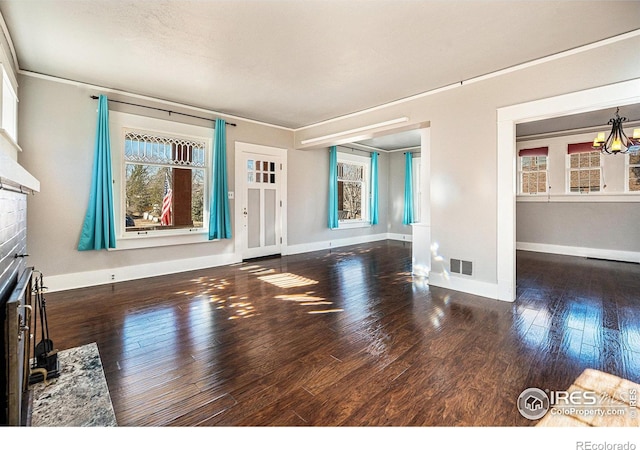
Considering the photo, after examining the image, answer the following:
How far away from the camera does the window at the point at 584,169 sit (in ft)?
19.9

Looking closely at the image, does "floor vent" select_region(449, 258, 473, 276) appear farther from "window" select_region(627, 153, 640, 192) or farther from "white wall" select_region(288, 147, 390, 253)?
"window" select_region(627, 153, 640, 192)

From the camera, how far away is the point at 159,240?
458 centimetres

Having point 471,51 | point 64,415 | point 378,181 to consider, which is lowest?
point 64,415

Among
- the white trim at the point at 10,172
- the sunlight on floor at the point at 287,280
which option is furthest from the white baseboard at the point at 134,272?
the white trim at the point at 10,172

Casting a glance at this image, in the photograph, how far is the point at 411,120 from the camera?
4320mm

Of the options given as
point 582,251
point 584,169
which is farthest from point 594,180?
point 582,251

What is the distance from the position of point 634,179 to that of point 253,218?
7.47 m

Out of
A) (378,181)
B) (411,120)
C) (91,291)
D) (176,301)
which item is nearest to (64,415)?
(176,301)

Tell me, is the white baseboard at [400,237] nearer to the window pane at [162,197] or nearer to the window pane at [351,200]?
the window pane at [351,200]

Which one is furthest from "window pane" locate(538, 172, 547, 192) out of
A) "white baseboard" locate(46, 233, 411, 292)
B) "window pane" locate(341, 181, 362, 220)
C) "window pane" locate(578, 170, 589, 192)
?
"white baseboard" locate(46, 233, 411, 292)

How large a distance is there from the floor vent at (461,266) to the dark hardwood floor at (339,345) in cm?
33
